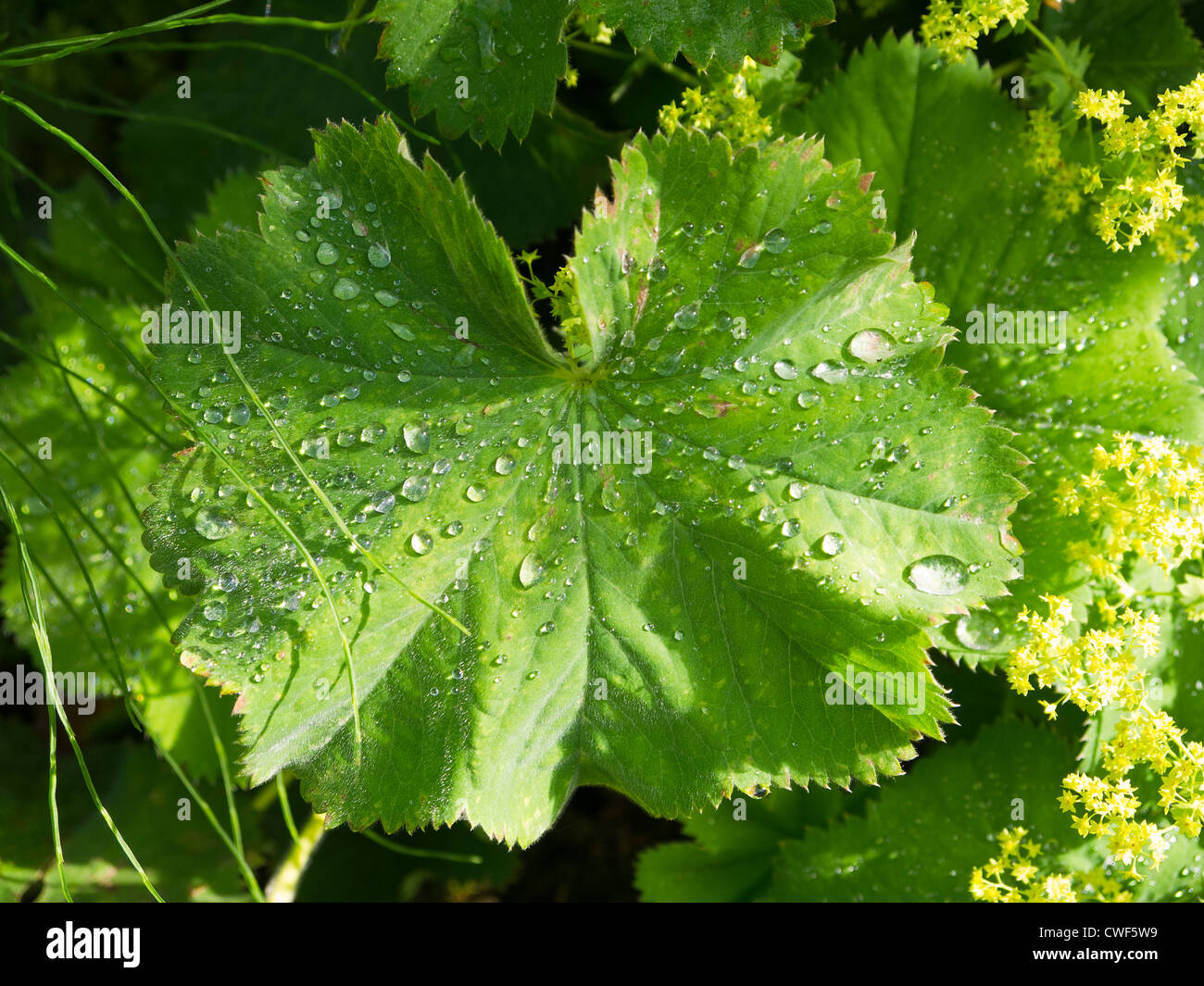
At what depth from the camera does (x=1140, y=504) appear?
1443 mm

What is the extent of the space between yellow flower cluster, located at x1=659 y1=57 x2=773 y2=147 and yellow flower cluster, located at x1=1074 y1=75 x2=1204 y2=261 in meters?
0.50

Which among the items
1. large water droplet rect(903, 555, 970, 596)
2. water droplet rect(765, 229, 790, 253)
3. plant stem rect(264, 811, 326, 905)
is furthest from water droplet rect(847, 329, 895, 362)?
plant stem rect(264, 811, 326, 905)

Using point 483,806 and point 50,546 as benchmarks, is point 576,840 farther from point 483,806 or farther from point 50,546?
point 50,546

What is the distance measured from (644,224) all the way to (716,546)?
0.49 m

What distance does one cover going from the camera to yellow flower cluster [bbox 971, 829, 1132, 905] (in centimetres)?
156

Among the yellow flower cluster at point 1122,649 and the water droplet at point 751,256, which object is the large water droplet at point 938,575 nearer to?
the yellow flower cluster at point 1122,649

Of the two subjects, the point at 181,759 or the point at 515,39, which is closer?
the point at 515,39

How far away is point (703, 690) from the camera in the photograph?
4.69 ft

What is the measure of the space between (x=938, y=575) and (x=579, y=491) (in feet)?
1.78

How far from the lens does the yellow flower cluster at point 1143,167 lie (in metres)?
1.42

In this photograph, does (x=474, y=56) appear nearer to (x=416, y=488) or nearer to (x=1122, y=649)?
(x=416, y=488)

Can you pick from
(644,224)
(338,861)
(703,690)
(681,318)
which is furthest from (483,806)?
(338,861)

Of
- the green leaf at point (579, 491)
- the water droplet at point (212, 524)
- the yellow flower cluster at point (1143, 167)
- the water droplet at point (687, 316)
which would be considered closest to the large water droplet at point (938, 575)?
the green leaf at point (579, 491)

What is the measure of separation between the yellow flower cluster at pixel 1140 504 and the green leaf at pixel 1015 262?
0.27 feet
